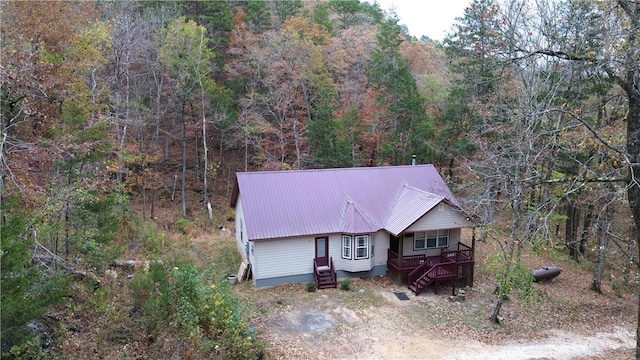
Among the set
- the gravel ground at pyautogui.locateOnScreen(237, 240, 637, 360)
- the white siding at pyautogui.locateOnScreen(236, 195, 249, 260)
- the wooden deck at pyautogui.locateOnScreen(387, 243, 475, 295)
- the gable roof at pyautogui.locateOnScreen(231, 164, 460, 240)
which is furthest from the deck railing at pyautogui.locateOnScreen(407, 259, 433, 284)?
the white siding at pyautogui.locateOnScreen(236, 195, 249, 260)

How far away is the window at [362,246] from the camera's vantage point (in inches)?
770

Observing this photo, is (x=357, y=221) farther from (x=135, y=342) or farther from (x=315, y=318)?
(x=135, y=342)

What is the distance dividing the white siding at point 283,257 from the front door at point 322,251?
8.7 inches

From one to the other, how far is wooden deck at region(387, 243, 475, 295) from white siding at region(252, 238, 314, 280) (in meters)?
3.89

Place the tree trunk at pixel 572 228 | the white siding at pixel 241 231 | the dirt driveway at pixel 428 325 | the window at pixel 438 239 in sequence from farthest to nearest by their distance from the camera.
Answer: the tree trunk at pixel 572 228 → the white siding at pixel 241 231 → the window at pixel 438 239 → the dirt driveway at pixel 428 325

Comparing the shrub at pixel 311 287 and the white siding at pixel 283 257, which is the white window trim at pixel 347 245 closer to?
the white siding at pixel 283 257

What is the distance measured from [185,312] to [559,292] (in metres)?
17.2

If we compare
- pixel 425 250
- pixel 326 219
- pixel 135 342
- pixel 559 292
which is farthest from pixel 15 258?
pixel 559 292

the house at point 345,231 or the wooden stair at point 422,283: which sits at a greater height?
the house at point 345,231

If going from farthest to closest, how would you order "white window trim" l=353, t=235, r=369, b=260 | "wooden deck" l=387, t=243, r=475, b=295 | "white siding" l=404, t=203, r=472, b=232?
"white window trim" l=353, t=235, r=369, b=260 → "white siding" l=404, t=203, r=472, b=232 → "wooden deck" l=387, t=243, r=475, b=295

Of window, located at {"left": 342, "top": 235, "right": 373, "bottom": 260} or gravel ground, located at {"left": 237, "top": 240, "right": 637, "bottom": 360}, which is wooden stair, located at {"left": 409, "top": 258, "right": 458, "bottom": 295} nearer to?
gravel ground, located at {"left": 237, "top": 240, "right": 637, "bottom": 360}

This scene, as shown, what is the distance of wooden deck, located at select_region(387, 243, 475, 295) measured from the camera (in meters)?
18.5

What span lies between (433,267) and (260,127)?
15538mm

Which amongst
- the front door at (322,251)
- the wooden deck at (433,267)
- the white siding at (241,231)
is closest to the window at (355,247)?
the front door at (322,251)
